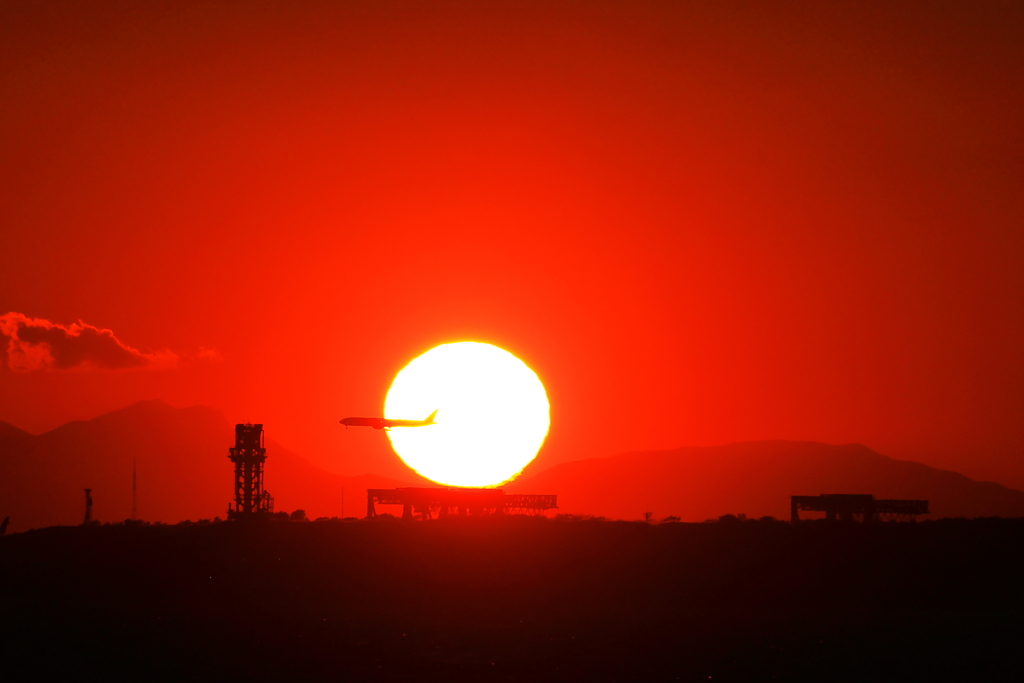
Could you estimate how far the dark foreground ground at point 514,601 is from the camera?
47.8 m

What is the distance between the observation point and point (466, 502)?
87562mm

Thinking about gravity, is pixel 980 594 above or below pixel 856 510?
below

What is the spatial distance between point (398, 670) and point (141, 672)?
40.0ft

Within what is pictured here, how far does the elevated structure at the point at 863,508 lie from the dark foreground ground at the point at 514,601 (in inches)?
185

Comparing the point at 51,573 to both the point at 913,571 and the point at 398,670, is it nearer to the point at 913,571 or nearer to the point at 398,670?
the point at 398,670

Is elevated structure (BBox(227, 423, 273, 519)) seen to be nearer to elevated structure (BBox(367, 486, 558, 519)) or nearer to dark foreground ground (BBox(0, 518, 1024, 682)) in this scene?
dark foreground ground (BBox(0, 518, 1024, 682))

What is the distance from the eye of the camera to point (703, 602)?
69.2 m

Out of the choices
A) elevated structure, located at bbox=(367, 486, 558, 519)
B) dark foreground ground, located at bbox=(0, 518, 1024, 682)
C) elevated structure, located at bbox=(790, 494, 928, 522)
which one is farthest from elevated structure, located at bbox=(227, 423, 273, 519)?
elevated structure, located at bbox=(790, 494, 928, 522)

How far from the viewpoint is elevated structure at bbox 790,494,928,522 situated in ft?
260

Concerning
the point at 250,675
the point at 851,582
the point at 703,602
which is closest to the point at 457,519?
the point at 703,602

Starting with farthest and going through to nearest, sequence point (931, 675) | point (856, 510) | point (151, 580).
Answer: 1. point (856, 510)
2. point (151, 580)
3. point (931, 675)

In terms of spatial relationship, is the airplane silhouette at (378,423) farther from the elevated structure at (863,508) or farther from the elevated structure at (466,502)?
the elevated structure at (863,508)

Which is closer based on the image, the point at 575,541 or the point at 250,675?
the point at 250,675

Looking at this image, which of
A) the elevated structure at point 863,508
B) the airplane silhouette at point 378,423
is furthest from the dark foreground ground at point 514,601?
the airplane silhouette at point 378,423
